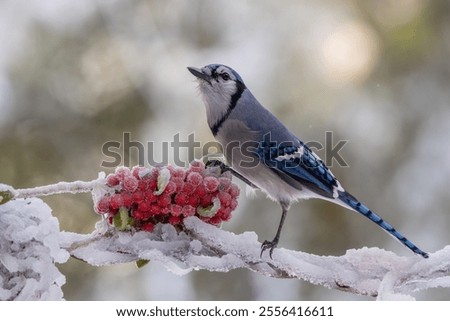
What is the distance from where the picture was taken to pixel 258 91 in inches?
82.0

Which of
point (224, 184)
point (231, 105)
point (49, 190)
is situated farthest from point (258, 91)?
point (49, 190)

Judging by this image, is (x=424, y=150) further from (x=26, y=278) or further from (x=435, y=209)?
(x=26, y=278)

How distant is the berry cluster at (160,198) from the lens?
102 cm

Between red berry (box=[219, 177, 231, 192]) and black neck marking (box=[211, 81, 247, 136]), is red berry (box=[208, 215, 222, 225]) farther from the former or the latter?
black neck marking (box=[211, 81, 247, 136])

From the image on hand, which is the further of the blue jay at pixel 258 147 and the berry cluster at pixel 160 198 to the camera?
the blue jay at pixel 258 147

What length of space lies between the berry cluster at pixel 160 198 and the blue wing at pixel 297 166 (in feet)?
1.17

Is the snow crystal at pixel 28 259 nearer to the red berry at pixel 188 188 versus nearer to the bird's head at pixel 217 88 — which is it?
the red berry at pixel 188 188

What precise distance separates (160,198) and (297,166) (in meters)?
0.49

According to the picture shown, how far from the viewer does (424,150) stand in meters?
2.10

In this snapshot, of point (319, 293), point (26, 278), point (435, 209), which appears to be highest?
point (435, 209)

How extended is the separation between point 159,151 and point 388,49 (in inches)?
35.3

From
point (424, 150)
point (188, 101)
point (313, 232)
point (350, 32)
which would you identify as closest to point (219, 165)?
point (313, 232)

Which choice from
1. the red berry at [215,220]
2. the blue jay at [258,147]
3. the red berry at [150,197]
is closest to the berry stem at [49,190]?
the red berry at [150,197]

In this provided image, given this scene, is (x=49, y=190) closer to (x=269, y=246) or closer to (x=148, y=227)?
(x=148, y=227)
